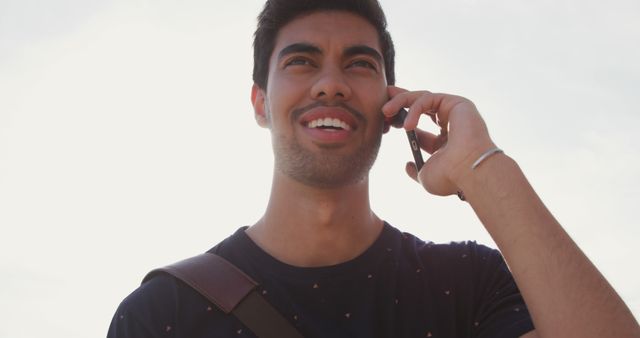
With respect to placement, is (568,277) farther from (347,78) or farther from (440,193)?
(347,78)

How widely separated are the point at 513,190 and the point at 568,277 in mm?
560

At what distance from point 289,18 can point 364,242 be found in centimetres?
199

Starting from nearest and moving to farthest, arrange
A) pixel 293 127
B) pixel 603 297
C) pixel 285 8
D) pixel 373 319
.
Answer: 1. pixel 603 297
2. pixel 373 319
3. pixel 293 127
4. pixel 285 8

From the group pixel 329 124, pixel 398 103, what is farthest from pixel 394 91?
pixel 329 124

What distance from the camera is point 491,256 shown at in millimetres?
4199

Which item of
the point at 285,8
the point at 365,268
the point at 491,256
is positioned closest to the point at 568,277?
the point at 491,256

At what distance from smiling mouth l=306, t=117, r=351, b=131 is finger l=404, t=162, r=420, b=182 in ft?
1.58

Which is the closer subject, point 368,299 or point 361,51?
point 368,299

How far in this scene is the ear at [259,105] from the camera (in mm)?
5207

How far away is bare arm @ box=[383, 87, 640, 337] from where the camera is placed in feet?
10.2

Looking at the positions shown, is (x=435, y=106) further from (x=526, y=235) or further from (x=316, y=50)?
(x=526, y=235)

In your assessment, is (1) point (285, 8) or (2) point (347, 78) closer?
(2) point (347, 78)

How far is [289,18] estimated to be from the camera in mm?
5219

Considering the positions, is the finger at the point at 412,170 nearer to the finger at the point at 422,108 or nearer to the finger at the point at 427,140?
the finger at the point at 427,140
